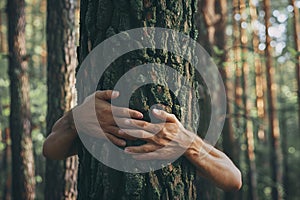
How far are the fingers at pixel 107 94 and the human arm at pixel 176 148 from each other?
0.17 metres

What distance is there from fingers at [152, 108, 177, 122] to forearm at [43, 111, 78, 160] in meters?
0.53

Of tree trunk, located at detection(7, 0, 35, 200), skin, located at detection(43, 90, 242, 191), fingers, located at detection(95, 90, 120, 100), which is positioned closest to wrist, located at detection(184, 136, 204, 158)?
skin, located at detection(43, 90, 242, 191)

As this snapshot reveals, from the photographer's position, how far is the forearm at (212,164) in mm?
2595

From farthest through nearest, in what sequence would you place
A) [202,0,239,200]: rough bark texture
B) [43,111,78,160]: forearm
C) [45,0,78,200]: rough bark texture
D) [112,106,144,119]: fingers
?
[202,0,239,200]: rough bark texture, [45,0,78,200]: rough bark texture, [43,111,78,160]: forearm, [112,106,144,119]: fingers

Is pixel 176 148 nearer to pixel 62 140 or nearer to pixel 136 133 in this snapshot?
pixel 136 133

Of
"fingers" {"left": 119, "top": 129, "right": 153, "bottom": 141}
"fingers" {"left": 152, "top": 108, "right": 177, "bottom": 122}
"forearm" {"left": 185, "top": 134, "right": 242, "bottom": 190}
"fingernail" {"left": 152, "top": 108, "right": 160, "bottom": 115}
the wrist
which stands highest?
"fingernail" {"left": 152, "top": 108, "right": 160, "bottom": 115}

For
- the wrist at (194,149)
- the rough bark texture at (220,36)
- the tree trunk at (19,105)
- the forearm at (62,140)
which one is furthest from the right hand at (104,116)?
the tree trunk at (19,105)

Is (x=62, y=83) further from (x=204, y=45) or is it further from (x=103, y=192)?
(x=103, y=192)

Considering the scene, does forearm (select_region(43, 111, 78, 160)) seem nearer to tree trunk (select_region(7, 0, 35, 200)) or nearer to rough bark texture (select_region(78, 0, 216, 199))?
rough bark texture (select_region(78, 0, 216, 199))

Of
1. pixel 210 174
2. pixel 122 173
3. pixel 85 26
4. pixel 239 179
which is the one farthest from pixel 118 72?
pixel 239 179

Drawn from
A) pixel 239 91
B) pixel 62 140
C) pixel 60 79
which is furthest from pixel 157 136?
pixel 239 91

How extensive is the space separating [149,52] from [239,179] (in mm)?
934

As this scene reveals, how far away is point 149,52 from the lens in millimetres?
2551

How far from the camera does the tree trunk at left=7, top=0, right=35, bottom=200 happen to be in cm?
841
